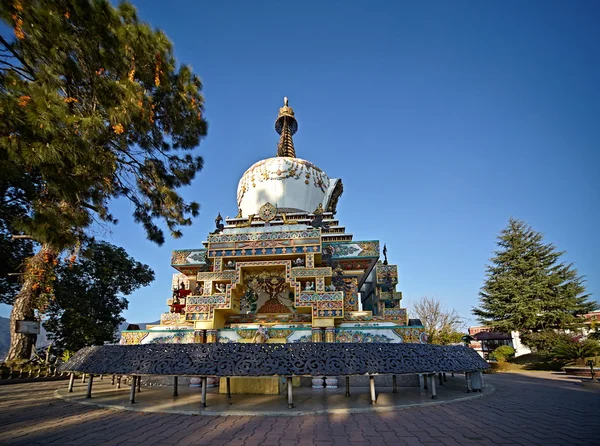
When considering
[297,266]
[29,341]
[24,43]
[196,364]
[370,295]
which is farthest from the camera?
[370,295]

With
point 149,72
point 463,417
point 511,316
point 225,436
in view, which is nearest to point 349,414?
point 463,417

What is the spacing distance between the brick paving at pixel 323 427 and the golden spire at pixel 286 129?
17.4 metres

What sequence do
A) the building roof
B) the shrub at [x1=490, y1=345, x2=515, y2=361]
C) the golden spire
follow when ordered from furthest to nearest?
1. the building roof
2. the golden spire
3. the shrub at [x1=490, y1=345, x2=515, y2=361]

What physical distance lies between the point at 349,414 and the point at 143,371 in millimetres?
3829

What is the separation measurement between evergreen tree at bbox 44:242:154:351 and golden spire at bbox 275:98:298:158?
1197cm

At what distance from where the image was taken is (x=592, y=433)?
165 inches

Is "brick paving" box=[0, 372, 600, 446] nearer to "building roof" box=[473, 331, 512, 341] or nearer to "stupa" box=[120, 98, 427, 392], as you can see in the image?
"stupa" box=[120, 98, 427, 392]

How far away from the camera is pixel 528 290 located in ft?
75.0

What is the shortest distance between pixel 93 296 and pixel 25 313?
841cm

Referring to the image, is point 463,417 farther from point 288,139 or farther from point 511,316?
point 511,316

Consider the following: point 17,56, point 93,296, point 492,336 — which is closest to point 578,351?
point 492,336

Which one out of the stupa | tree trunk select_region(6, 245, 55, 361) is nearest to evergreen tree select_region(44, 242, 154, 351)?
tree trunk select_region(6, 245, 55, 361)

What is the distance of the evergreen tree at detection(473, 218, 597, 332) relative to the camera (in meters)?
22.3

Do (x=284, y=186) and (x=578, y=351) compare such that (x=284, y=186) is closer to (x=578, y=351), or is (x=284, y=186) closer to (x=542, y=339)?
(x=578, y=351)
